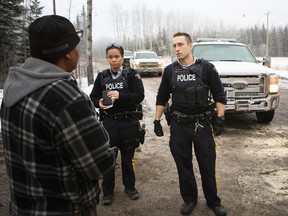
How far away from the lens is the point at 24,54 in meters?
25.9

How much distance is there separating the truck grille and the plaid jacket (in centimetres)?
541

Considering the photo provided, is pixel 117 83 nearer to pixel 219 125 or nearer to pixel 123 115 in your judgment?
pixel 123 115

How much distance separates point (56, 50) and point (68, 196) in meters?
0.74

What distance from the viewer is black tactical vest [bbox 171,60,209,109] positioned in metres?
3.38

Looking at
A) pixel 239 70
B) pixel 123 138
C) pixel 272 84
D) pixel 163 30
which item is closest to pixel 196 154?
pixel 123 138

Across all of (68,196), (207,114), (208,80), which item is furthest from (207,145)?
(68,196)

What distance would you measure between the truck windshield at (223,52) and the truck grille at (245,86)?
1218 mm

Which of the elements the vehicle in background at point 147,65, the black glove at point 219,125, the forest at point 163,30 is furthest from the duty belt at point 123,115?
the forest at point 163,30

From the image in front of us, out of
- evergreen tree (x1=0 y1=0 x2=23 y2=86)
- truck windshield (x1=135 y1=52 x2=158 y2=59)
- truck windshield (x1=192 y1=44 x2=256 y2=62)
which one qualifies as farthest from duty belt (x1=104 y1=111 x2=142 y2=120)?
evergreen tree (x1=0 y1=0 x2=23 y2=86)

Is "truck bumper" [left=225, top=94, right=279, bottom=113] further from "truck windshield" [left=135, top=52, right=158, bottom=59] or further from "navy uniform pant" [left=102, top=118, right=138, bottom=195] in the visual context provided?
"truck windshield" [left=135, top=52, right=158, bottom=59]

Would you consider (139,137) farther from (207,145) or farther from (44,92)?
(44,92)

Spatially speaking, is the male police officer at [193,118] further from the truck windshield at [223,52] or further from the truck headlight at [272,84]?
the truck windshield at [223,52]

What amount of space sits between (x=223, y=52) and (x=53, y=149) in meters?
7.11

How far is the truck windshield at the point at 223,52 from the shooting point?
307 inches
